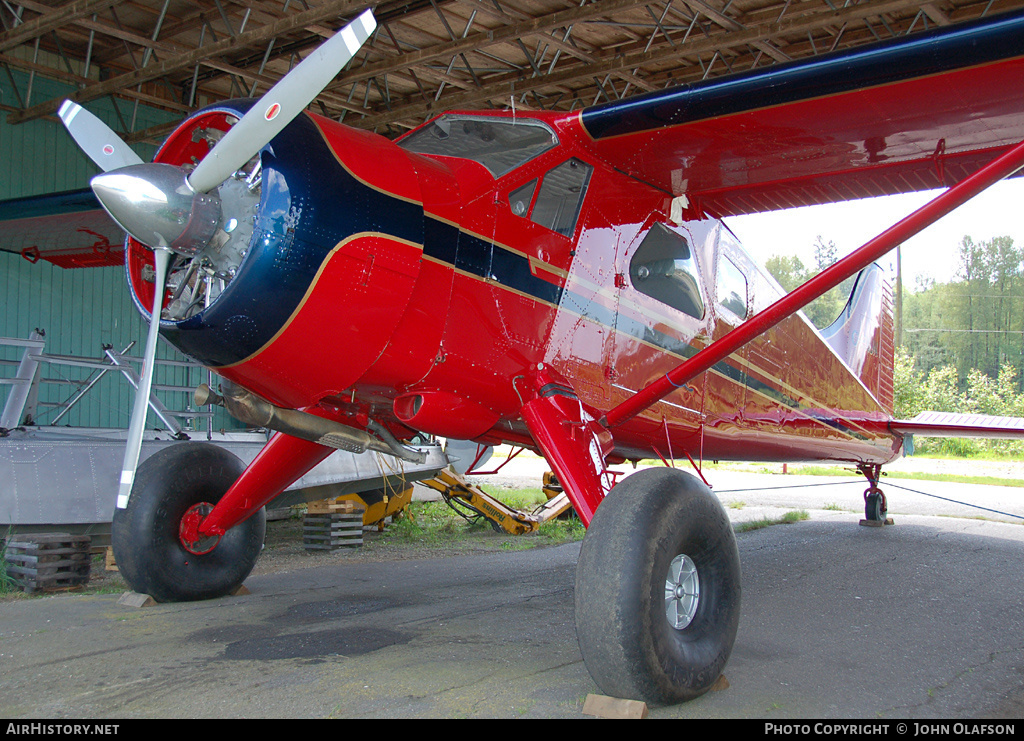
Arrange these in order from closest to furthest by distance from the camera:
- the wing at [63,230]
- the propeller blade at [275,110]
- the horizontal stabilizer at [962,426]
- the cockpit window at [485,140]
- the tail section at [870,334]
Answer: the propeller blade at [275,110] → the cockpit window at [485,140] → the wing at [63,230] → the horizontal stabilizer at [962,426] → the tail section at [870,334]

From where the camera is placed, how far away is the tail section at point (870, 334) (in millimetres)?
10000

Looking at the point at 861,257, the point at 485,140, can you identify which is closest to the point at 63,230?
the point at 485,140

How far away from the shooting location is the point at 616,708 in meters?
3.21

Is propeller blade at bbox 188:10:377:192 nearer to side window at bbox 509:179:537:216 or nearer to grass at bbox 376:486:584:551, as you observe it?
side window at bbox 509:179:537:216

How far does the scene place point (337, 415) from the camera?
14.9 ft

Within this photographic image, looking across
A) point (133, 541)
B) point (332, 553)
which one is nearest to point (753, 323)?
point (133, 541)

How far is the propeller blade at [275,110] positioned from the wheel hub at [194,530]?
8.74 ft

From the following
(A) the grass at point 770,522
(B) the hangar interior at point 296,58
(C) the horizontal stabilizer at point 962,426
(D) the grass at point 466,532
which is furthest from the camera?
(B) the hangar interior at point 296,58

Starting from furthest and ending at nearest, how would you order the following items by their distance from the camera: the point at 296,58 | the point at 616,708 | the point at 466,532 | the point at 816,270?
the point at 816,270 → the point at 296,58 → the point at 466,532 → the point at 616,708

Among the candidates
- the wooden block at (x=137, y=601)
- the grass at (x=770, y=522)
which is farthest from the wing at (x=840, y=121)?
the grass at (x=770, y=522)

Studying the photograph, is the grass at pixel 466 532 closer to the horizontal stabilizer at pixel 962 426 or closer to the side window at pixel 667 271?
the side window at pixel 667 271

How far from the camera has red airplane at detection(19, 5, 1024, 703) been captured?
342 centimetres

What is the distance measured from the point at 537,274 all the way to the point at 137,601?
3.40m

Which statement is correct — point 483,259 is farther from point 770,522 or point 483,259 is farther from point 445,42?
point 445,42
